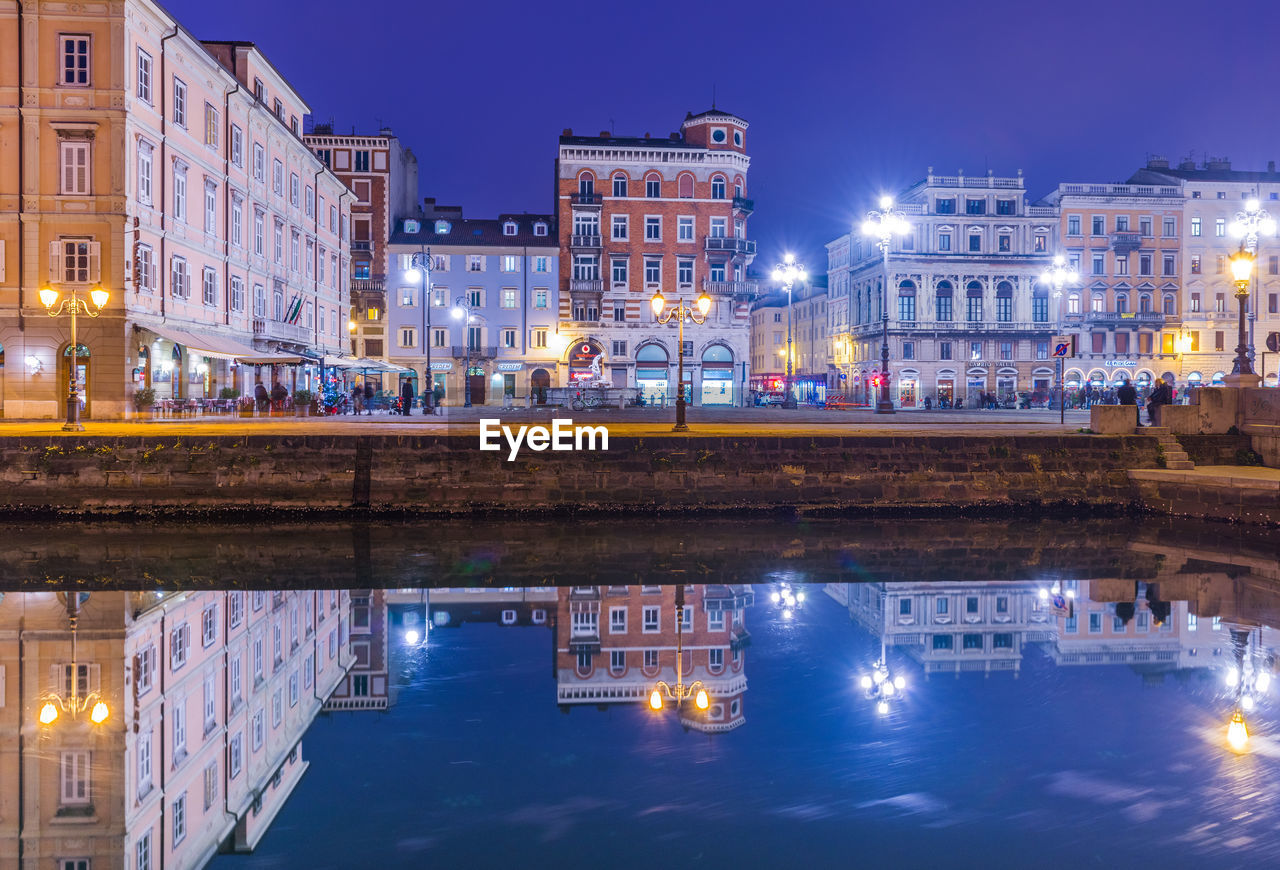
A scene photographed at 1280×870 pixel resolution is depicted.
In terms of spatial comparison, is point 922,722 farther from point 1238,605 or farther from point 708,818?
point 1238,605

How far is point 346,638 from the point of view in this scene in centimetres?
1123

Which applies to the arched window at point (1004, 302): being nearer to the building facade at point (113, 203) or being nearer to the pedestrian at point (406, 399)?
the pedestrian at point (406, 399)

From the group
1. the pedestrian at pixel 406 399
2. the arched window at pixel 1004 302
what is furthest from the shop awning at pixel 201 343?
the arched window at pixel 1004 302

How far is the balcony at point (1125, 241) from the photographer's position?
75000 millimetres

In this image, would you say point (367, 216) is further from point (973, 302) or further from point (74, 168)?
point (973, 302)

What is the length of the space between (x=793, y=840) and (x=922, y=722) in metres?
2.71

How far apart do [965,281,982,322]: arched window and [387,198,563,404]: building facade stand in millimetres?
32191

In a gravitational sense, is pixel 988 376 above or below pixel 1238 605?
above

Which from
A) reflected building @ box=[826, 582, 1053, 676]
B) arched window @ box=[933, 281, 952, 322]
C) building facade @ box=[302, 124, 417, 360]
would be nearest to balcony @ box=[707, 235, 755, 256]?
arched window @ box=[933, 281, 952, 322]

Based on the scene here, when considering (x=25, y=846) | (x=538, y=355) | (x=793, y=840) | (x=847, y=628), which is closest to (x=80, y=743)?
(x=25, y=846)

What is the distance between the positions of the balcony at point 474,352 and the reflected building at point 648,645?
51968 millimetres

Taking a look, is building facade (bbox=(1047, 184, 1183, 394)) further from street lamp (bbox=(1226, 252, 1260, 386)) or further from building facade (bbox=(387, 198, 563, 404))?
street lamp (bbox=(1226, 252, 1260, 386))

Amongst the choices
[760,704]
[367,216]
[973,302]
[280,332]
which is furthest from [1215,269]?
[760,704]

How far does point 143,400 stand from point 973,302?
2400 inches
